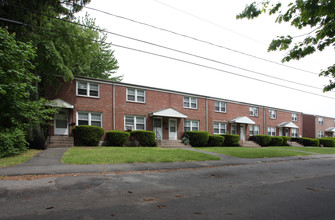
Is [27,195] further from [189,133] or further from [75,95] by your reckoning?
[189,133]

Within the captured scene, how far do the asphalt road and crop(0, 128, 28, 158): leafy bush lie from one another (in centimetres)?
467

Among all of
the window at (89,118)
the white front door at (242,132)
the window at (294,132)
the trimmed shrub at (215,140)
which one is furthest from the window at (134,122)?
the window at (294,132)

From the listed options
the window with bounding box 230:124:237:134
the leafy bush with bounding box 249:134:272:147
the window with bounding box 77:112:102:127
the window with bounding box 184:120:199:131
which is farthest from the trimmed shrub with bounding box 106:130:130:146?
the leafy bush with bounding box 249:134:272:147

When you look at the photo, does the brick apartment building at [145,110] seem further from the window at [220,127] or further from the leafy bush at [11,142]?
the leafy bush at [11,142]

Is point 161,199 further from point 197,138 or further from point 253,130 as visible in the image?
point 253,130

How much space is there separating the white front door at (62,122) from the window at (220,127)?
16.4 meters

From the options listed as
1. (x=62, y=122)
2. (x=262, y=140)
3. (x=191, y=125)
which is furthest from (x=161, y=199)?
(x=262, y=140)

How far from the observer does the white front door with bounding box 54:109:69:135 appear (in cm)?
1638

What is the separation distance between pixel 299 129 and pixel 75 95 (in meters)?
35.9

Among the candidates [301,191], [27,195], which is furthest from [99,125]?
[301,191]

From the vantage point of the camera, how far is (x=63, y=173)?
22.9ft

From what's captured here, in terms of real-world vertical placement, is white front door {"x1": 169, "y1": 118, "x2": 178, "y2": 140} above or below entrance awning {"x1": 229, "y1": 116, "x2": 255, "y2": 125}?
below

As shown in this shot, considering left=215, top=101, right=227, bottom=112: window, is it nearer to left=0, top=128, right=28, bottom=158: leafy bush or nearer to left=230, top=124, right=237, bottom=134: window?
left=230, top=124, right=237, bottom=134: window

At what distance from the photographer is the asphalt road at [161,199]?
368 centimetres
